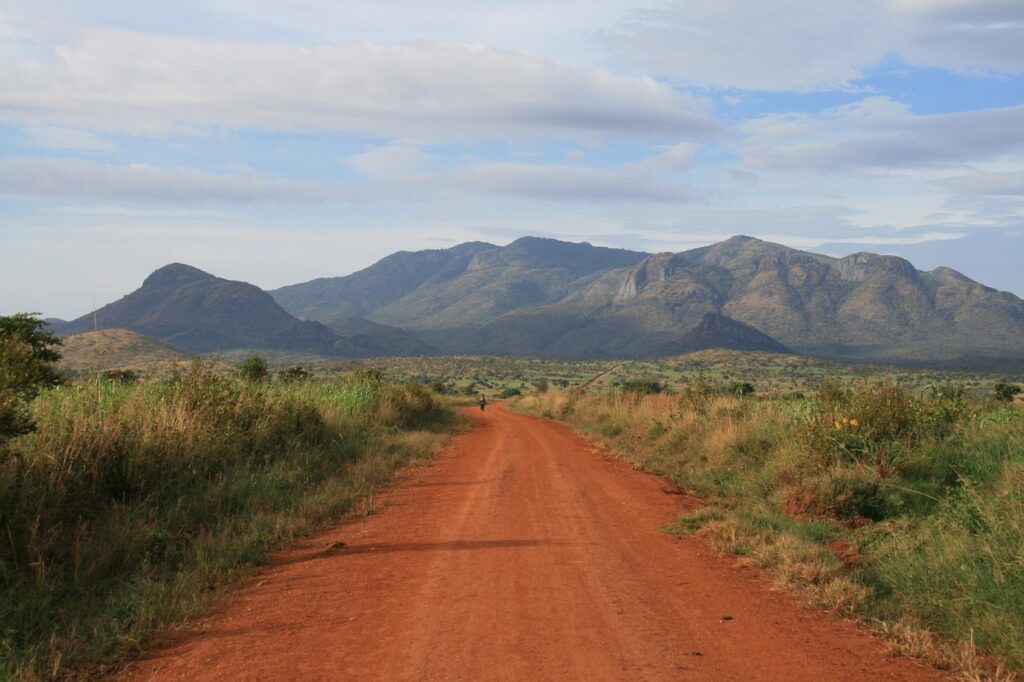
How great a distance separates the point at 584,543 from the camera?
28.3 ft

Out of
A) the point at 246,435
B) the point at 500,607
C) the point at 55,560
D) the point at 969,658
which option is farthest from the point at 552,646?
the point at 246,435

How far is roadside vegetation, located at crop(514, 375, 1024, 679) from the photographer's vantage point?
6.12 m

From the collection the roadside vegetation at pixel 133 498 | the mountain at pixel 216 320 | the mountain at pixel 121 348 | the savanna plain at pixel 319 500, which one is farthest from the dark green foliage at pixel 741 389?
the mountain at pixel 216 320

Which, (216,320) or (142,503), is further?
(216,320)

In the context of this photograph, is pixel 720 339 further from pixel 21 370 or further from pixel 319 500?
pixel 21 370

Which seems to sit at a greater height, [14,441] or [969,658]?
[14,441]

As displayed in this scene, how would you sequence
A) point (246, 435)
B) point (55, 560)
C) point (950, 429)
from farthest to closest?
point (246, 435), point (950, 429), point (55, 560)

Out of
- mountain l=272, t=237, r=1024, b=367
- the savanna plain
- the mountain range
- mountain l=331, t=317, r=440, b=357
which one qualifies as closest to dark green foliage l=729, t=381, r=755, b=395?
the savanna plain

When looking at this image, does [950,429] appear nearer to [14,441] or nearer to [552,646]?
[552,646]

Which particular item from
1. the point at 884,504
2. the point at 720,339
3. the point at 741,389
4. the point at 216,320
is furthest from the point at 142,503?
the point at 216,320

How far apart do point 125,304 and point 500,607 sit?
160675 millimetres

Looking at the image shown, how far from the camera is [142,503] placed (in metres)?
8.81

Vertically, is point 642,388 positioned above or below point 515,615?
above

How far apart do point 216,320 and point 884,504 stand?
143 meters
